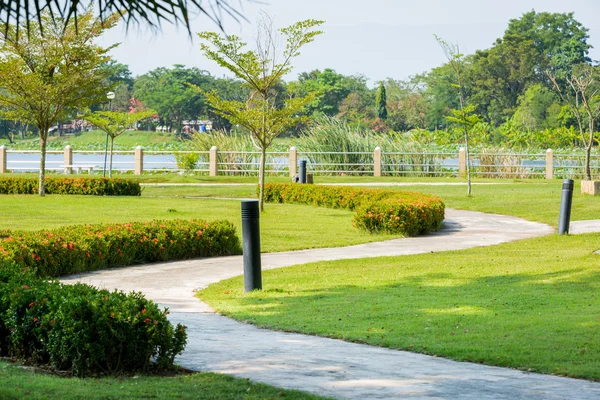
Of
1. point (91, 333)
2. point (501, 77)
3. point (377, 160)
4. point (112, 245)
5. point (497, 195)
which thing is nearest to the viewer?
point (91, 333)

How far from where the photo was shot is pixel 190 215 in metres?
20.2

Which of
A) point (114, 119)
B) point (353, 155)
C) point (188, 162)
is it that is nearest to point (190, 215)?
point (114, 119)

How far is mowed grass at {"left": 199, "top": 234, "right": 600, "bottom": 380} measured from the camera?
6.89m

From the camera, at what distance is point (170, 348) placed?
611 centimetres

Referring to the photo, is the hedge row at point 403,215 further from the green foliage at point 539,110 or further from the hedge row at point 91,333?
the green foliage at point 539,110

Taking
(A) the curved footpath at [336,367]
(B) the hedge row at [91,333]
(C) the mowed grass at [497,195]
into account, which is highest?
(C) the mowed grass at [497,195]

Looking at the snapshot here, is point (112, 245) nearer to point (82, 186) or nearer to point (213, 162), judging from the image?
point (82, 186)

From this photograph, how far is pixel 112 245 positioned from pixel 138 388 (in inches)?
308

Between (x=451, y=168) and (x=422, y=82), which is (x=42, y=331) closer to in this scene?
(x=451, y=168)

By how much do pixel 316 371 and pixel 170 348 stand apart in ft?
3.47

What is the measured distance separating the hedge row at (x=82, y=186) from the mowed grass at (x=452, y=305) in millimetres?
15806

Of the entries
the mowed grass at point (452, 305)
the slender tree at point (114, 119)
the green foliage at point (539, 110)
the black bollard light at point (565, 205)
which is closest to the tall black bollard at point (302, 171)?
the slender tree at point (114, 119)

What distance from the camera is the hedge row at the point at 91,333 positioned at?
5.94 meters

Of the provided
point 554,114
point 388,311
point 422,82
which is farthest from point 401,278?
point 422,82
